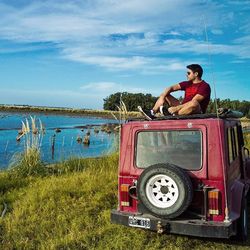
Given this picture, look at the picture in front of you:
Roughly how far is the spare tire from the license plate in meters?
0.19

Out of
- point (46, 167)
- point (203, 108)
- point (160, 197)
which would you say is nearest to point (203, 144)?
point (160, 197)

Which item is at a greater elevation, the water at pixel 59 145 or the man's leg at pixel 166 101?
the man's leg at pixel 166 101

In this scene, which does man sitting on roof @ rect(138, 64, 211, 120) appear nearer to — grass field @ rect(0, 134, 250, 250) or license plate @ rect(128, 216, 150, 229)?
license plate @ rect(128, 216, 150, 229)

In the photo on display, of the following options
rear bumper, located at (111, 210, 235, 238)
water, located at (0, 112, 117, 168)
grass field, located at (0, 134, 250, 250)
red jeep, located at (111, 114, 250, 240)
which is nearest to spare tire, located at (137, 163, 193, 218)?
red jeep, located at (111, 114, 250, 240)

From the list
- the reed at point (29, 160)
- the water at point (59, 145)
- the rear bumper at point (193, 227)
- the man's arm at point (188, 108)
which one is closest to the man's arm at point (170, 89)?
the man's arm at point (188, 108)

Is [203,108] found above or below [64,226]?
above

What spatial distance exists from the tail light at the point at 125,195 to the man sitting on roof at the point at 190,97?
1.24 meters

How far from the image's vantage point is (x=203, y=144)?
18.1ft

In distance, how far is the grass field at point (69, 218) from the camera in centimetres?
574

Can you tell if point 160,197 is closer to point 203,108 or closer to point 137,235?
point 137,235

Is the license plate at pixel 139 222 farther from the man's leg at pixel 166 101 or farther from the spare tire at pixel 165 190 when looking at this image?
the man's leg at pixel 166 101

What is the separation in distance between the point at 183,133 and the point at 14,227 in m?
2.95

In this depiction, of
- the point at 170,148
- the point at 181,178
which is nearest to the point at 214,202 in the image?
the point at 181,178

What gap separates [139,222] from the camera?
568 cm
